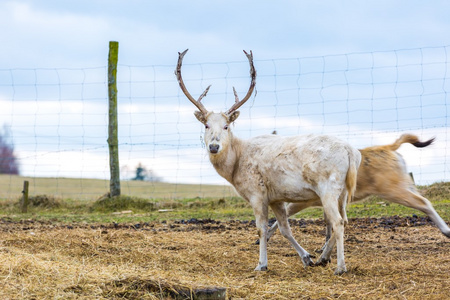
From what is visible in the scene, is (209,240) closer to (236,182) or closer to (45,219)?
(236,182)

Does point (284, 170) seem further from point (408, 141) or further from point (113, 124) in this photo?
point (113, 124)

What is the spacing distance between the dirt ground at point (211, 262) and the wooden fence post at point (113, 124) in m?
3.81

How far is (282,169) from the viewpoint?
7707mm

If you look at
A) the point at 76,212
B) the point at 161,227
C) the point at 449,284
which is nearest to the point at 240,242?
the point at 161,227

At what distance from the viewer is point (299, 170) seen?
7520 mm

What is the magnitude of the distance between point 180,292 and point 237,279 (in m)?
1.60

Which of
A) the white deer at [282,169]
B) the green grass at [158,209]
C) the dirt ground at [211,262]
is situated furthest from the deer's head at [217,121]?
the green grass at [158,209]

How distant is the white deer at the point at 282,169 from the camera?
7.23m

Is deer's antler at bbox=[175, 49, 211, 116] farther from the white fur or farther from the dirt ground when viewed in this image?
the dirt ground

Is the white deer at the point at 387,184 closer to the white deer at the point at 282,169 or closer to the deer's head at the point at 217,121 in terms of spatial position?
the white deer at the point at 282,169

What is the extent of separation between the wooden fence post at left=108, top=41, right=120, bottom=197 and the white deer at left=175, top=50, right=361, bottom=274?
7778 mm

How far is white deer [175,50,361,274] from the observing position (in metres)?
7.23

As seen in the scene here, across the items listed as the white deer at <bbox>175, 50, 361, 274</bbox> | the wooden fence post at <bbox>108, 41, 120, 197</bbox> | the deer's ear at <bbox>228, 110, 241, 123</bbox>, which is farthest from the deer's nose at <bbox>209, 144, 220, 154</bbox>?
the wooden fence post at <bbox>108, 41, 120, 197</bbox>

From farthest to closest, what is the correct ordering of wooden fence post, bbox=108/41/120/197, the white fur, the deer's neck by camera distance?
wooden fence post, bbox=108/41/120/197 → the deer's neck → the white fur
